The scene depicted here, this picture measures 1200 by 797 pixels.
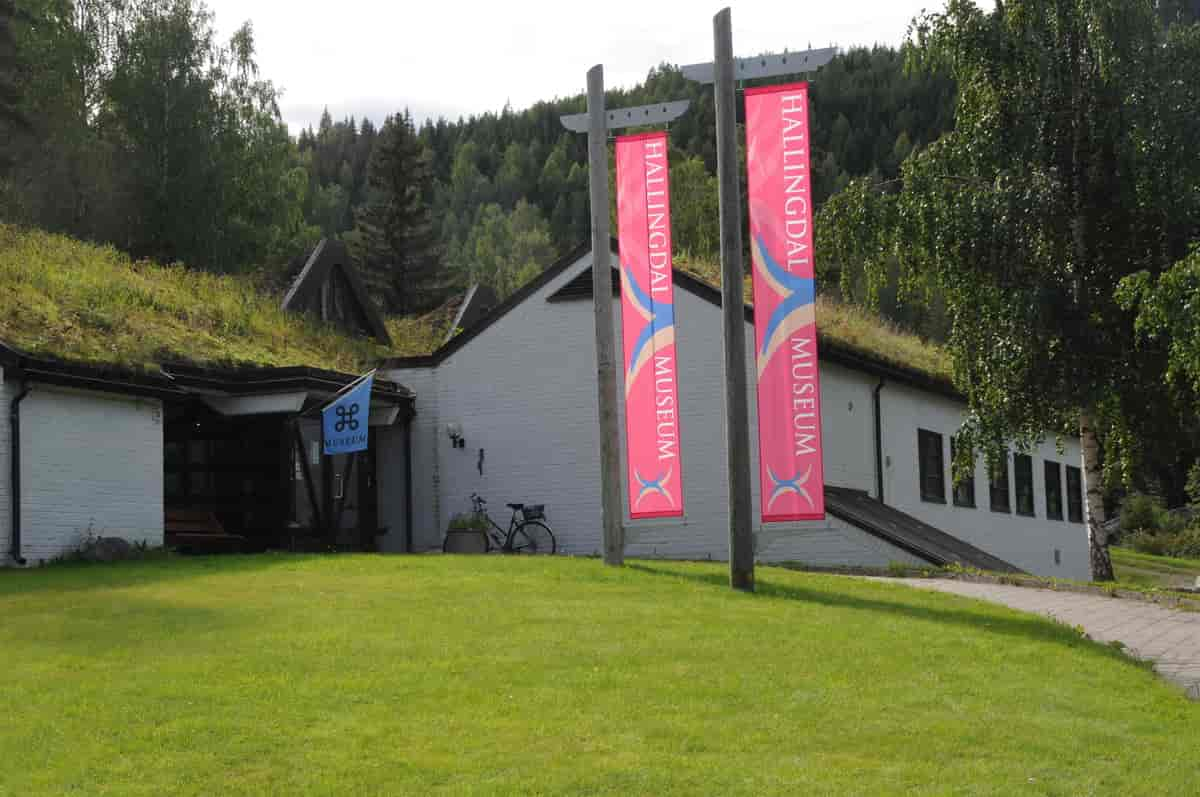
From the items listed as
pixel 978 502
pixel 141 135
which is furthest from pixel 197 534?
pixel 141 135

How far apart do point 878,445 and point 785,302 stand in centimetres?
1139

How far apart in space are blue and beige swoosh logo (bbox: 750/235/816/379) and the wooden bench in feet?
32.8

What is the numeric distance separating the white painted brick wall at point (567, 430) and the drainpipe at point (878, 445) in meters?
0.13

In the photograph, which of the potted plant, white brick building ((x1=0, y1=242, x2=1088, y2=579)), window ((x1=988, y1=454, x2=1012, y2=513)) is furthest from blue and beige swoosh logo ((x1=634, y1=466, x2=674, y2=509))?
window ((x1=988, y1=454, x2=1012, y2=513))

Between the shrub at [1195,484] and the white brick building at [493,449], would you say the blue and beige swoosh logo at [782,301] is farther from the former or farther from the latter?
the shrub at [1195,484]

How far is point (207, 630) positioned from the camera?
12469 mm

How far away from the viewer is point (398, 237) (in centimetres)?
7688

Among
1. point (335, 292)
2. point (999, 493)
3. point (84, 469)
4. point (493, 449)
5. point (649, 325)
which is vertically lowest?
point (999, 493)

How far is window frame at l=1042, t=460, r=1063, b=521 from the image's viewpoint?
3525 centimetres

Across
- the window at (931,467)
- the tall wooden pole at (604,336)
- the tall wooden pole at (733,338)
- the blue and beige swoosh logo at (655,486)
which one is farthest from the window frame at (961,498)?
the tall wooden pole at (733,338)

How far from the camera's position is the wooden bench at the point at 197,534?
22.2m

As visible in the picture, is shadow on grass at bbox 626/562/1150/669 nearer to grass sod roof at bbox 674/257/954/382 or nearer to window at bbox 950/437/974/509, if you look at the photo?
grass sod roof at bbox 674/257/954/382

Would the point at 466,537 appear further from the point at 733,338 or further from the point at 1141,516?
the point at 1141,516

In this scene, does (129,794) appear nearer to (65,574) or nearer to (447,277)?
(65,574)
